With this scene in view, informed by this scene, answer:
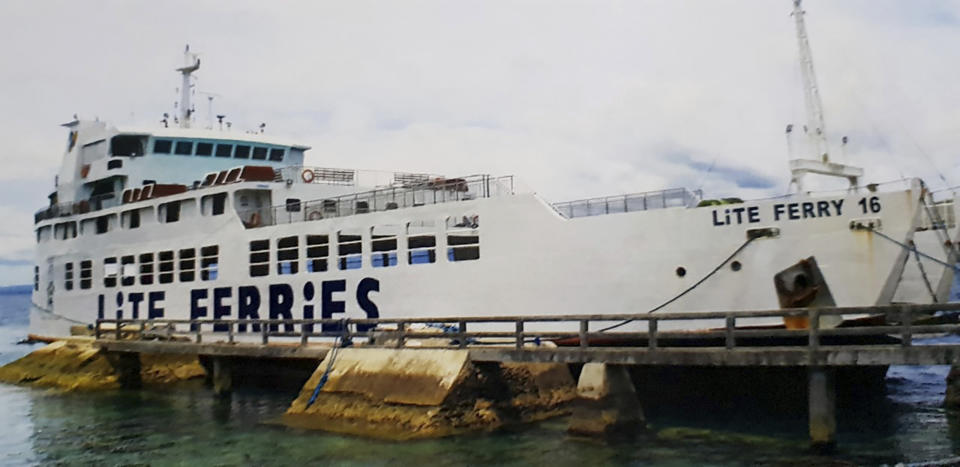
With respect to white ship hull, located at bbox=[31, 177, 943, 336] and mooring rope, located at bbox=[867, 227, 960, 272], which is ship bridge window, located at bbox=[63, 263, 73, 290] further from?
mooring rope, located at bbox=[867, 227, 960, 272]

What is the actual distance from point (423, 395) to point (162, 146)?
72.7 feet

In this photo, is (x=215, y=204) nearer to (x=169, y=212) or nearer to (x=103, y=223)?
(x=169, y=212)

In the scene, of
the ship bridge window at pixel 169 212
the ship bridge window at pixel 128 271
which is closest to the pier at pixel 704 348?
the ship bridge window at pixel 169 212

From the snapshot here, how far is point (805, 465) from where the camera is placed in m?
12.8

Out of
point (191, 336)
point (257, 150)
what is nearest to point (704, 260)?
point (191, 336)

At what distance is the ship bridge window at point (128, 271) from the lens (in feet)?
100

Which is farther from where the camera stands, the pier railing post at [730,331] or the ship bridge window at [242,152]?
the ship bridge window at [242,152]

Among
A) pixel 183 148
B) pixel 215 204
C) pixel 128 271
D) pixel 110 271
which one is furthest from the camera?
pixel 183 148

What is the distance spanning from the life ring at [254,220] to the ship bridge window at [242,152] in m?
7.95

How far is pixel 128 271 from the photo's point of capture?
101 feet

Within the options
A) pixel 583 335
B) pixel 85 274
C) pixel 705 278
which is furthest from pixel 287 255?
pixel 85 274

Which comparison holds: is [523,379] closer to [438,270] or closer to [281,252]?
[438,270]

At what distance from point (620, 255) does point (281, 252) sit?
11081mm

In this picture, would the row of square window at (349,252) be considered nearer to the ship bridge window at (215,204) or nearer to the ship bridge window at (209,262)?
the ship bridge window at (209,262)
